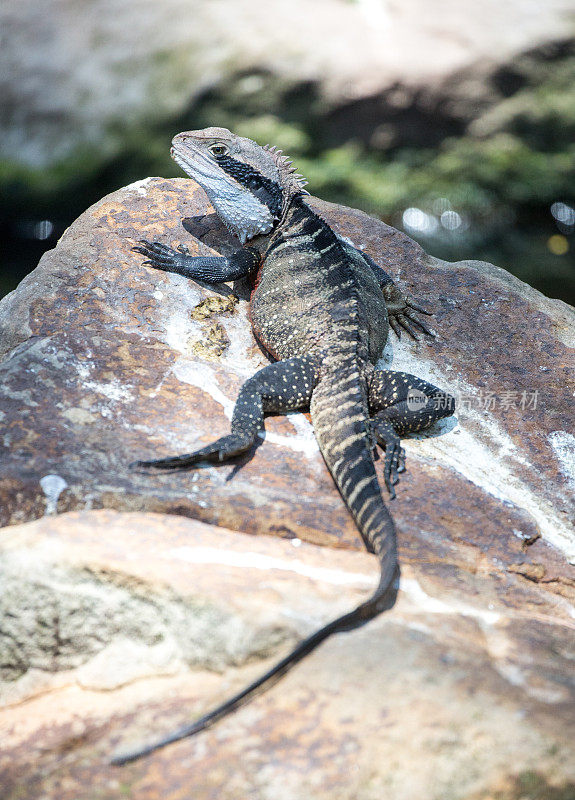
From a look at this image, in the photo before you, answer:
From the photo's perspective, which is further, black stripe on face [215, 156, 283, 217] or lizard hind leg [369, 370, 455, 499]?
black stripe on face [215, 156, 283, 217]

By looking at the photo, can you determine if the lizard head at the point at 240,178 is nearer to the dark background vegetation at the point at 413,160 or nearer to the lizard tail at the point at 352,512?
the lizard tail at the point at 352,512

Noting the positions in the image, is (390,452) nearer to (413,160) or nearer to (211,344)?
(211,344)

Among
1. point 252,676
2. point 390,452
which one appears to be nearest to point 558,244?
point 390,452

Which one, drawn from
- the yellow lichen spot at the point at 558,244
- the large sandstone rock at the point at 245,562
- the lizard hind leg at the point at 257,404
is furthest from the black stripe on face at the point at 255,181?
the yellow lichen spot at the point at 558,244

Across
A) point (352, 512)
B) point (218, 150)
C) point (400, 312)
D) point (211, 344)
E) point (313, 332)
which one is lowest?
point (352, 512)

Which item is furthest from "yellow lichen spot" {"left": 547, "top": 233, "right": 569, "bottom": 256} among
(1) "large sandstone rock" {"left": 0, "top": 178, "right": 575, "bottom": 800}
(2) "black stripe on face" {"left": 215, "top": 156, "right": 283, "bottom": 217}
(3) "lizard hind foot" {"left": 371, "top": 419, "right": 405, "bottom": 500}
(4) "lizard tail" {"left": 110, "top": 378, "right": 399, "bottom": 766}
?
(4) "lizard tail" {"left": 110, "top": 378, "right": 399, "bottom": 766}

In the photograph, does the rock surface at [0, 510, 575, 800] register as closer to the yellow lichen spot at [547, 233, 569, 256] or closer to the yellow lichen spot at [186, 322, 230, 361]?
the yellow lichen spot at [186, 322, 230, 361]

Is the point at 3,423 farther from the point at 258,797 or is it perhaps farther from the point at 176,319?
the point at 258,797
